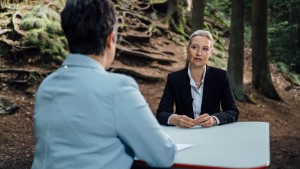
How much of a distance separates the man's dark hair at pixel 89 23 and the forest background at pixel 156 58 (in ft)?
14.0

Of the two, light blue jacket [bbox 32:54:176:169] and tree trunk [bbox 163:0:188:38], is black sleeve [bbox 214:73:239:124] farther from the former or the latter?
tree trunk [bbox 163:0:188:38]

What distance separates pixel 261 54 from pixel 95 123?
10.4 metres

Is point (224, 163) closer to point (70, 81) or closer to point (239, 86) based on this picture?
point (70, 81)

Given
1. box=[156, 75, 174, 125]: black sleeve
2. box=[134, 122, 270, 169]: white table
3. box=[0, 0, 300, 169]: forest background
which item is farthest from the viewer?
box=[0, 0, 300, 169]: forest background

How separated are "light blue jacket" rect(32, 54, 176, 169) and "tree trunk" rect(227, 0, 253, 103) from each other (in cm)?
887

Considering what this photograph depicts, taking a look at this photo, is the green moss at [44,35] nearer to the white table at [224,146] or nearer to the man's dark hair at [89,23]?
the white table at [224,146]

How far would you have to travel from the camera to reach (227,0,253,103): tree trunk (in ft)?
34.7

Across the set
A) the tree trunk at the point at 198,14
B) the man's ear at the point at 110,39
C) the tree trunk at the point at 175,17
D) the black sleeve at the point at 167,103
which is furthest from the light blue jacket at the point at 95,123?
the tree trunk at the point at 175,17

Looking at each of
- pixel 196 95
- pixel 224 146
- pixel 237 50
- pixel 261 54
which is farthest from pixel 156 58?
pixel 224 146

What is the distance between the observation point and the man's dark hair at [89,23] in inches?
73.0

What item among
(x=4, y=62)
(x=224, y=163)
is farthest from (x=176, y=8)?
(x=224, y=163)

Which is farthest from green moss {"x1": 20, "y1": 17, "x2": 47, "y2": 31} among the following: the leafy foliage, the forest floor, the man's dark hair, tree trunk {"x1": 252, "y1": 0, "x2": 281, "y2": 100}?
the man's dark hair

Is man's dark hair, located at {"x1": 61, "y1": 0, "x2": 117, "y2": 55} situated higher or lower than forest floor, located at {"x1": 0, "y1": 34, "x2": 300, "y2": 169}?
higher

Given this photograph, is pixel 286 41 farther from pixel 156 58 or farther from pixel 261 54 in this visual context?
pixel 156 58
